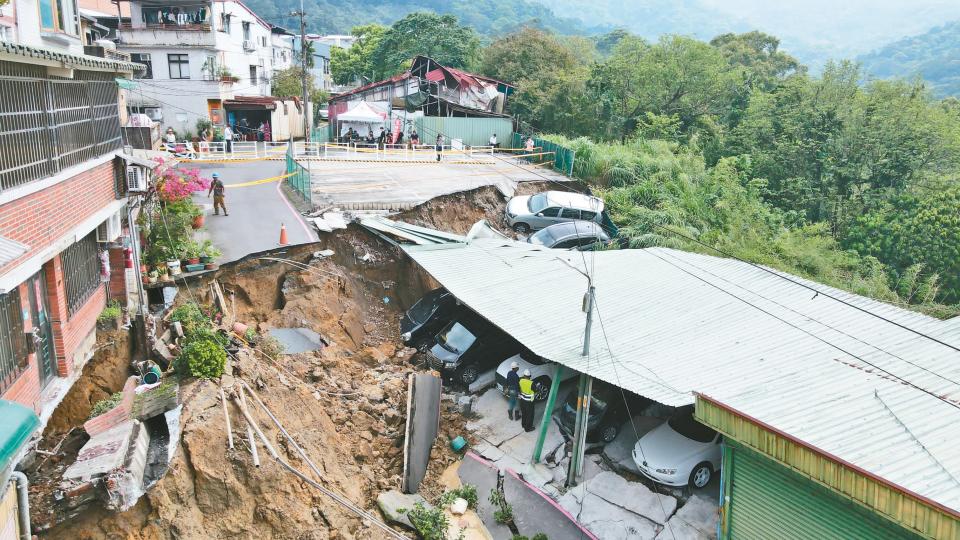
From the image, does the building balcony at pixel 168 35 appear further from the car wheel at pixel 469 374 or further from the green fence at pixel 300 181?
the car wheel at pixel 469 374

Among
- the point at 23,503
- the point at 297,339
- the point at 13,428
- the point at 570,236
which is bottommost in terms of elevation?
the point at 297,339

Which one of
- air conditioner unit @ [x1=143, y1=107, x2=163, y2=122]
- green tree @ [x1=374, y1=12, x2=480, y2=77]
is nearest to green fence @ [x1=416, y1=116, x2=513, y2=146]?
air conditioner unit @ [x1=143, y1=107, x2=163, y2=122]

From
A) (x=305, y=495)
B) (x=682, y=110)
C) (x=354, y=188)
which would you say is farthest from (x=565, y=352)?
(x=682, y=110)

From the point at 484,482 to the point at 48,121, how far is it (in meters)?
9.87

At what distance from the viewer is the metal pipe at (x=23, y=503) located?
7617mm

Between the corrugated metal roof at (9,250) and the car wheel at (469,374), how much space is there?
11.2 metres

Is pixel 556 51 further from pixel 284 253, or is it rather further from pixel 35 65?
pixel 35 65

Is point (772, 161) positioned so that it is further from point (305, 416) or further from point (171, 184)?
point (305, 416)

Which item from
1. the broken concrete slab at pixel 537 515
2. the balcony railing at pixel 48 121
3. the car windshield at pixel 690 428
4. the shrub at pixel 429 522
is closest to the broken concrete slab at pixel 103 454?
the balcony railing at pixel 48 121

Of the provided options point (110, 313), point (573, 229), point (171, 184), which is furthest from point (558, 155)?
point (110, 313)

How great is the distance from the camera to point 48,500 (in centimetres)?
883

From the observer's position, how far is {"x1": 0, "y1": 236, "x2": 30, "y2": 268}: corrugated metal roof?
7.18 metres

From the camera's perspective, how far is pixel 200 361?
11477 millimetres

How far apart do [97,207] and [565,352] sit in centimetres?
923
